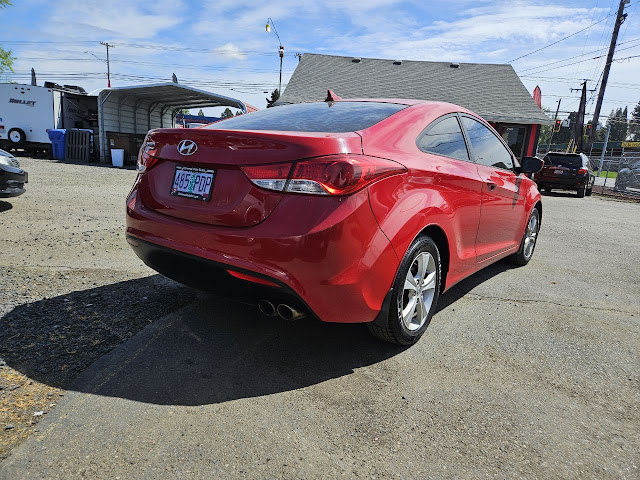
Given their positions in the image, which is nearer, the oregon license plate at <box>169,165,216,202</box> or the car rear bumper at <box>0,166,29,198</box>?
the oregon license plate at <box>169,165,216,202</box>

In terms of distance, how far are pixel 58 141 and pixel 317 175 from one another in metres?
20.7

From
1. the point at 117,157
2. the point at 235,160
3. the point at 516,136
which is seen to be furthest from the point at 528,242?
the point at 516,136

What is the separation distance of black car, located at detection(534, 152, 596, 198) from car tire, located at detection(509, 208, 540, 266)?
12408 millimetres

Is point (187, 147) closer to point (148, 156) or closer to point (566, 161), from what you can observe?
point (148, 156)

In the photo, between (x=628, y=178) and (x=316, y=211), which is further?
(x=628, y=178)

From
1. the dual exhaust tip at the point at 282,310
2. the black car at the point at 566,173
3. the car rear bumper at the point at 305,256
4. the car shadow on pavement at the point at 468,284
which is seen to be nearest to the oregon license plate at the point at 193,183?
the car rear bumper at the point at 305,256

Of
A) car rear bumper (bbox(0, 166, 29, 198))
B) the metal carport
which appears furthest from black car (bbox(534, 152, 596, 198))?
car rear bumper (bbox(0, 166, 29, 198))

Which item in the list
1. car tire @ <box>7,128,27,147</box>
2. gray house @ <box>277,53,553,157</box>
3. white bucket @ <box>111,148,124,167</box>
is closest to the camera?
white bucket @ <box>111,148,124,167</box>

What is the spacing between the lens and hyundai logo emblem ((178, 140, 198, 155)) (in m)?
2.59

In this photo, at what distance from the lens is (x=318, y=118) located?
2.98 metres

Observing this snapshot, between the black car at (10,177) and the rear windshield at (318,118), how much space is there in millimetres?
4750

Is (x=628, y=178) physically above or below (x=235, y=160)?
below

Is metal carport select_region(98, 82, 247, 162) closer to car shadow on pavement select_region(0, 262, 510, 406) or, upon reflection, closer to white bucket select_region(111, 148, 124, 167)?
white bucket select_region(111, 148, 124, 167)

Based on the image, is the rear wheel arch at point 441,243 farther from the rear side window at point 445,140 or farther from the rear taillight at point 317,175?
the rear taillight at point 317,175
